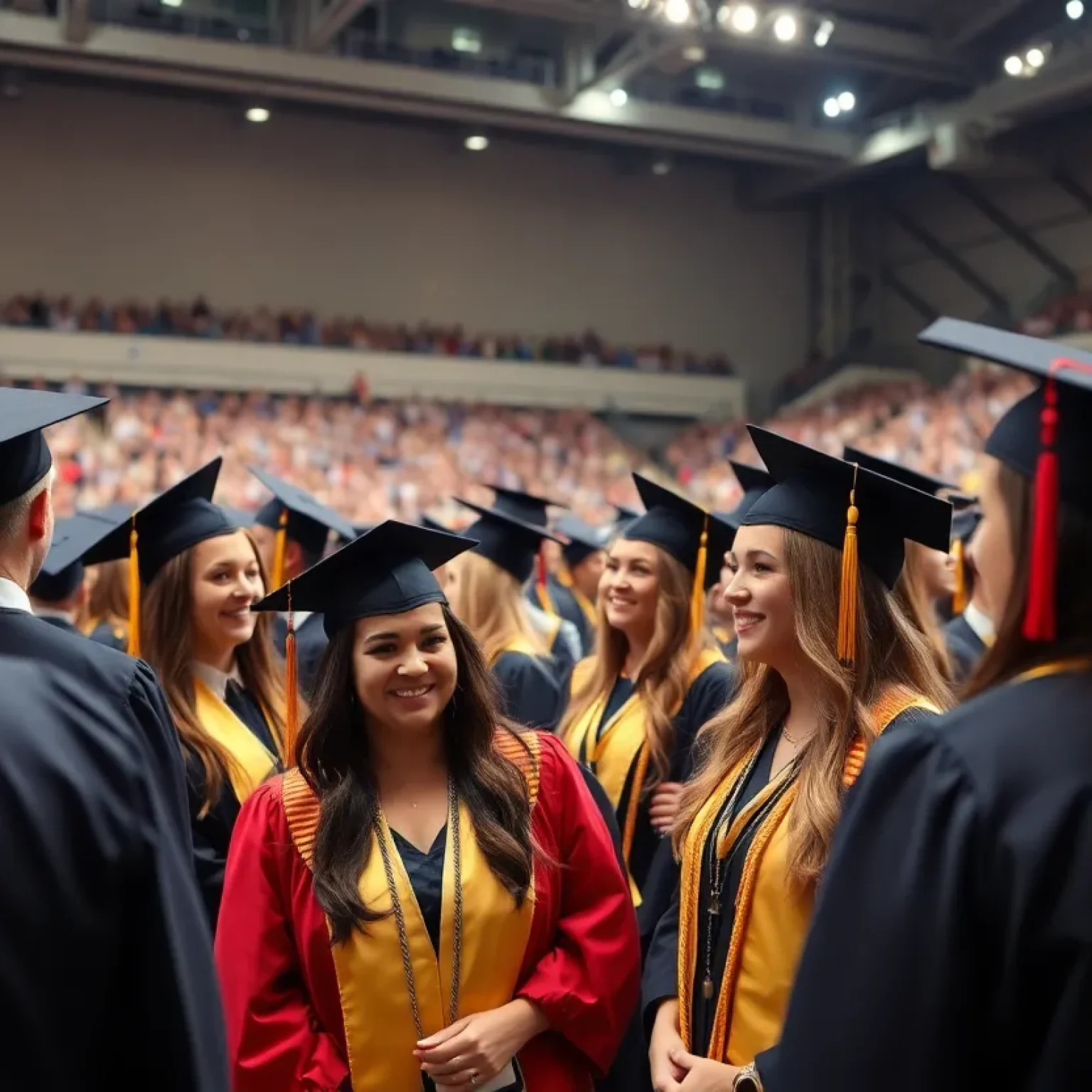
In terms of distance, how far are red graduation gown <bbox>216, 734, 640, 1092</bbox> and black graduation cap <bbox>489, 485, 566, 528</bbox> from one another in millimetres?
2679

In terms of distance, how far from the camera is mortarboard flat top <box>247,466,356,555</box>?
4.17 meters

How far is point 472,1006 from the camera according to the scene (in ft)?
7.25

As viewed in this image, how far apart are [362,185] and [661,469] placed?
17.7 feet

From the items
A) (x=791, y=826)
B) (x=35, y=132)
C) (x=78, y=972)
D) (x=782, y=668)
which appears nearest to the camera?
(x=78, y=972)

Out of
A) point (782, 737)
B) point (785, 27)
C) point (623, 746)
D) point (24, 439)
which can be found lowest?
point (623, 746)

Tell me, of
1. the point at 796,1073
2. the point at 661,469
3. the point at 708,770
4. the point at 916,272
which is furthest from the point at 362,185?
the point at 796,1073

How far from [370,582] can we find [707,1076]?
1034 mm

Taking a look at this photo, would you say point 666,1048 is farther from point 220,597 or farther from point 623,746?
point 220,597

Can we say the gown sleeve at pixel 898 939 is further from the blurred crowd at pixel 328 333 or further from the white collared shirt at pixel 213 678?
the blurred crowd at pixel 328 333

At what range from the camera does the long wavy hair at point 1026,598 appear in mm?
1238

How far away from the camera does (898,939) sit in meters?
1.23

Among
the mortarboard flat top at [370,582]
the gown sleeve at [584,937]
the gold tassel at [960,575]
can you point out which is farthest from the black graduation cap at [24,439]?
the gold tassel at [960,575]

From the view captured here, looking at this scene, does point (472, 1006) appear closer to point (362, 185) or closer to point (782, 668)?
point (782, 668)

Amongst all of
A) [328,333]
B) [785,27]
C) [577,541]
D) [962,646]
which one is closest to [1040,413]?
[962,646]
